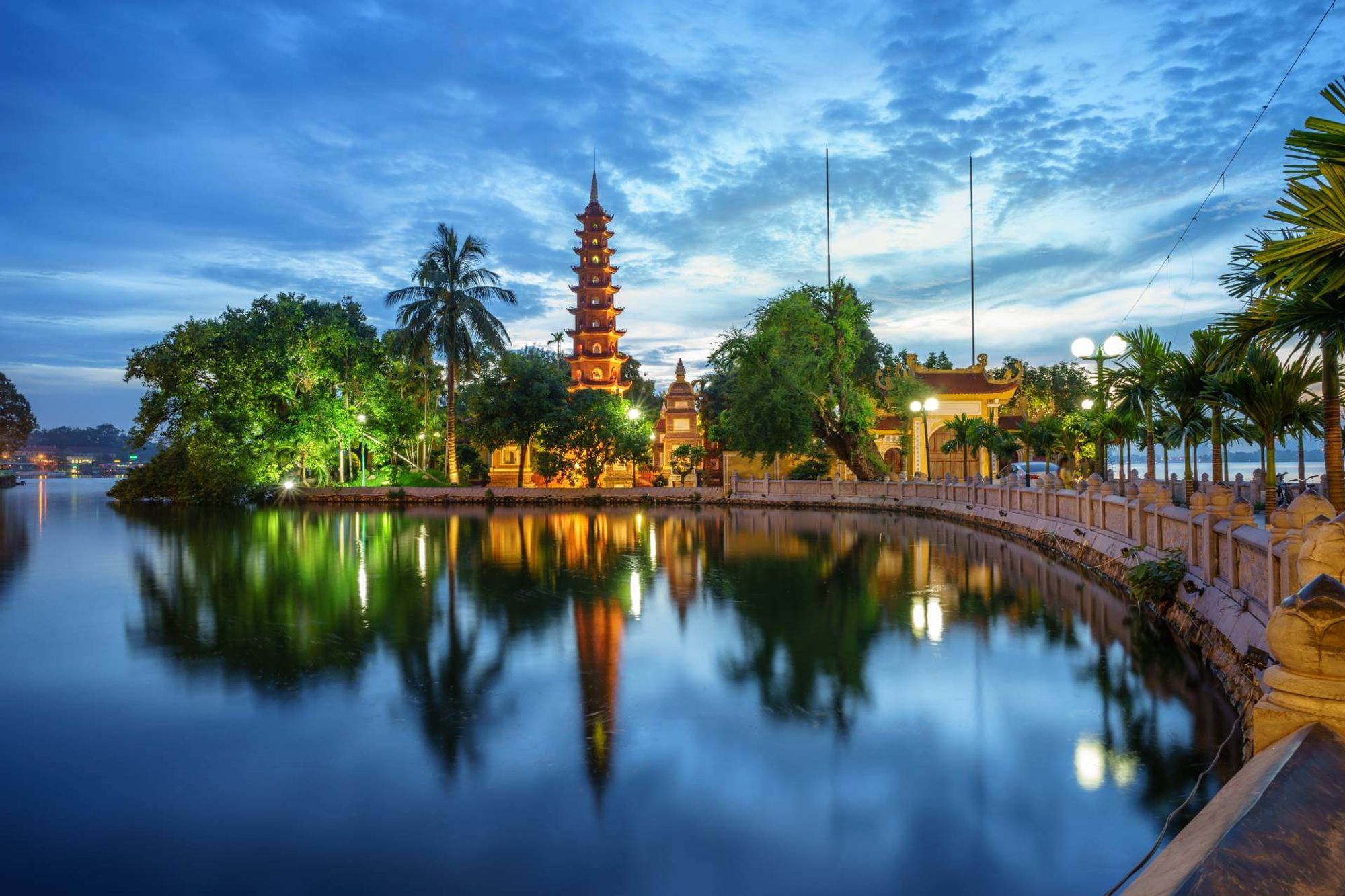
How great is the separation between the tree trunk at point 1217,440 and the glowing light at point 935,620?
894 cm

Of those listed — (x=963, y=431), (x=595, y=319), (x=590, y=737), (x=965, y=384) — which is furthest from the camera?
(x=595, y=319)

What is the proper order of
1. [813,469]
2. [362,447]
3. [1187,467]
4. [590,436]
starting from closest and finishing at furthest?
1. [1187,467]
2. [813,469]
3. [590,436]
4. [362,447]

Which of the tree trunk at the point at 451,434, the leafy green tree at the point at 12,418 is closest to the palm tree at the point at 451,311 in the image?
the tree trunk at the point at 451,434

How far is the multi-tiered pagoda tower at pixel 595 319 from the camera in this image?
63.9m

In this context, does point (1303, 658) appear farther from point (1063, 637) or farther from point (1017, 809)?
point (1063, 637)

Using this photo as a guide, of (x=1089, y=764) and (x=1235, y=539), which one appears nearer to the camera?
(x=1089, y=764)

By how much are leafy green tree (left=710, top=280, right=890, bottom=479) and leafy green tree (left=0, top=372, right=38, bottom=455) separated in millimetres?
80682

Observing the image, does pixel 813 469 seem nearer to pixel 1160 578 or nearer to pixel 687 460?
pixel 687 460

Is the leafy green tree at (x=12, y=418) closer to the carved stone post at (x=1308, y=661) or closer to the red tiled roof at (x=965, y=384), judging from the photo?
the red tiled roof at (x=965, y=384)

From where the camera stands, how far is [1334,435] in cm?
1209

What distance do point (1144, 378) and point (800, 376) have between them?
1738 centimetres

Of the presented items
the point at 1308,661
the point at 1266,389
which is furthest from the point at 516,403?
the point at 1308,661

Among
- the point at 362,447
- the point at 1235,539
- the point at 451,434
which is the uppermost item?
the point at 451,434

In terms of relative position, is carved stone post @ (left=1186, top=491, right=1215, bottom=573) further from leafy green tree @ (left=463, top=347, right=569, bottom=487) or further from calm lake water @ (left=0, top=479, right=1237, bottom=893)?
leafy green tree @ (left=463, top=347, right=569, bottom=487)
